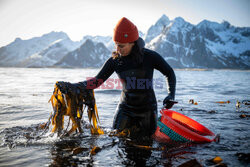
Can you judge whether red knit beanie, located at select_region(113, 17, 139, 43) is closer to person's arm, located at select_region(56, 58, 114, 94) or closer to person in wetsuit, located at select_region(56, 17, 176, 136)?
person in wetsuit, located at select_region(56, 17, 176, 136)

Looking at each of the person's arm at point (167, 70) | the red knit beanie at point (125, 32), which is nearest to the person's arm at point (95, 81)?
the red knit beanie at point (125, 32)

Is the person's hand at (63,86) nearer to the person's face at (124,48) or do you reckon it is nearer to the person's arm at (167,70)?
the person's face at (124,48)

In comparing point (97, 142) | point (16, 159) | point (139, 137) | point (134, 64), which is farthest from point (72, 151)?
point (134, 64)

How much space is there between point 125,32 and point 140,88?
127 centimetres

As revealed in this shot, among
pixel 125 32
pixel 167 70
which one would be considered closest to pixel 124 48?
pixel 125 32

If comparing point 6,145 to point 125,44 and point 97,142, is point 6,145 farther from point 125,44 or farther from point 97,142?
point 125,44

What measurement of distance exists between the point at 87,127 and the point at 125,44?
130 inches

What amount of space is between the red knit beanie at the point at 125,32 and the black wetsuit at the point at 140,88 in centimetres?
42

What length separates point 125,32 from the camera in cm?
385

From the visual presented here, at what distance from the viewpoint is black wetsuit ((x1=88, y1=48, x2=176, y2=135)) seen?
4.12m

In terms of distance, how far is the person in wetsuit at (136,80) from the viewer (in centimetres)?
398

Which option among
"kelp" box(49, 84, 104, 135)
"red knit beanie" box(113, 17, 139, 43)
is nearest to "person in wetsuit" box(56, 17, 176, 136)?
"red knit beanie" box(113, 17, 139, 43)

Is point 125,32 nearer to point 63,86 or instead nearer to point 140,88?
point 140,88

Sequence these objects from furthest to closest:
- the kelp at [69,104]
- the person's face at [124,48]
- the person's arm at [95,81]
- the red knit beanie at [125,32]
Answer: the kelp at [69,104]
the person's arm at [95,81]
the person's face at [124,48]
the red knit beanie at [125,32]
